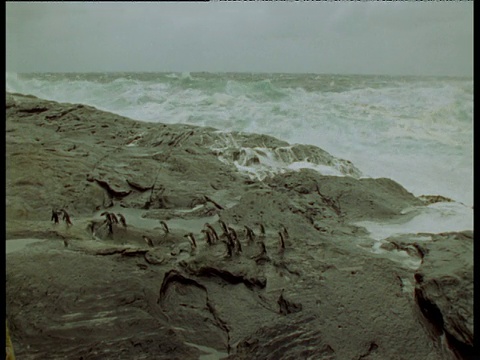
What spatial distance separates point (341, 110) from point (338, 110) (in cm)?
2

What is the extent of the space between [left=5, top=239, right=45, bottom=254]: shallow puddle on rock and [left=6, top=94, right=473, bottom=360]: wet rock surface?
0.02 m

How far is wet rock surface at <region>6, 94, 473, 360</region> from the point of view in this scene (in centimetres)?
173

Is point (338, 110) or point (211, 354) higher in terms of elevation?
point (338, 110)

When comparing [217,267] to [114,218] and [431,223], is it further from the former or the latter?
[431,223]

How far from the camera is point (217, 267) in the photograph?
6.32 ft

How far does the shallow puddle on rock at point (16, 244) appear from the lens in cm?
204

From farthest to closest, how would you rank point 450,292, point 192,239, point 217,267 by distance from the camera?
point 192,239
point 217,267
point 450,292

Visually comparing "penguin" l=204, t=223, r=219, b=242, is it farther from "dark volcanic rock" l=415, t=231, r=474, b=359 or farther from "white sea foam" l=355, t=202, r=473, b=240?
"dark volcanic rock" l=415, t=231, r=474, b=359

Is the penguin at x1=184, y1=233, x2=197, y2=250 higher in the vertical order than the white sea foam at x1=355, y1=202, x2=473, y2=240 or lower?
lower

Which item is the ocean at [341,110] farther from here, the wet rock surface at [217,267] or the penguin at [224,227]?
the penguin at [224,227]

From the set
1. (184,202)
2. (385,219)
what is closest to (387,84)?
(385,219)

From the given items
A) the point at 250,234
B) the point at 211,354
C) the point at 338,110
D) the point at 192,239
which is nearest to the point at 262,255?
the point at 250,234

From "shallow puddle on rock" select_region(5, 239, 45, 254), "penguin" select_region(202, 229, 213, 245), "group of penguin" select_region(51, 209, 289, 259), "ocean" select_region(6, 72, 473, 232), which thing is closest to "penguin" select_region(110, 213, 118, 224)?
"group of penguin" select_region(51, 209, 289, 259)

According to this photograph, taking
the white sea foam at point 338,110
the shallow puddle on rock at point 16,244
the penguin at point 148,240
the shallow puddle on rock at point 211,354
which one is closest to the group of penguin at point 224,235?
the penguin at point 148,240
